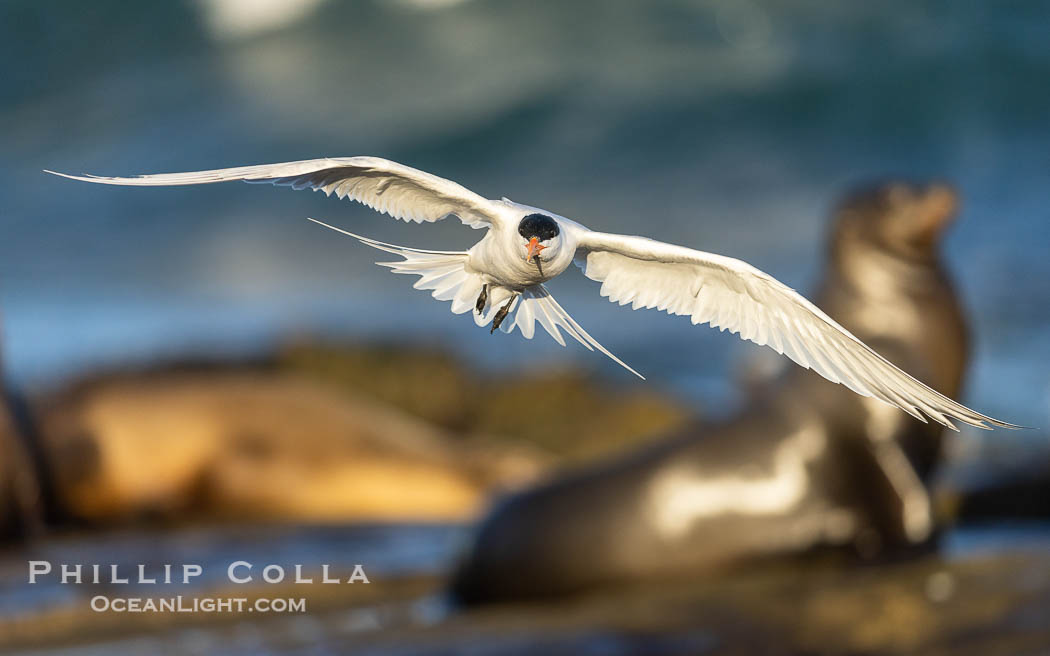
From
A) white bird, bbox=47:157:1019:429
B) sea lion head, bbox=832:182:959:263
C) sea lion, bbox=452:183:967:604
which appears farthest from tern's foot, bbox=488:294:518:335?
sea lion head, bbox=832:182:959:263

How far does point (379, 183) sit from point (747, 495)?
17.8 ft

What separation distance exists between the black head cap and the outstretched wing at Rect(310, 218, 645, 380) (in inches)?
12.7

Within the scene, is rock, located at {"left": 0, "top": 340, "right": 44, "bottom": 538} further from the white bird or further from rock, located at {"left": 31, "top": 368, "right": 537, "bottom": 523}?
the white bird

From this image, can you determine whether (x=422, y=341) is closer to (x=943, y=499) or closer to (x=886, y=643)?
(x=943, y=499)

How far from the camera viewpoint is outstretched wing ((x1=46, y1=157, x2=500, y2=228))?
416 cm

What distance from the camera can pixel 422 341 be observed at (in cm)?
2105

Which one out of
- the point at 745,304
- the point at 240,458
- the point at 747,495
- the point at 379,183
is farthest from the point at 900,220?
the point at 379,183

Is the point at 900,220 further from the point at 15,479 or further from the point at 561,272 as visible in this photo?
the point at 561,272

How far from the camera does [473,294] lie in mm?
4562

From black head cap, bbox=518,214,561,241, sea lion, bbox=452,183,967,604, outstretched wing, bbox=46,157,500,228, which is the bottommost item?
black head cap, bbox=518,214,561,241

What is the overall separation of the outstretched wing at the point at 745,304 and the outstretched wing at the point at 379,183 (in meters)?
0.36

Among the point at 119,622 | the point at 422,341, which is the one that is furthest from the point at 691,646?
the point at 422,341

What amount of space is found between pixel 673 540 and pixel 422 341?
467 inches

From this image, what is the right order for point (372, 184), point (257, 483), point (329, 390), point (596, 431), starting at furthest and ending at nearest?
1. point (596, 431)
2. point (329, 390)
3. point (257, 483)
4. point (372, 184)
